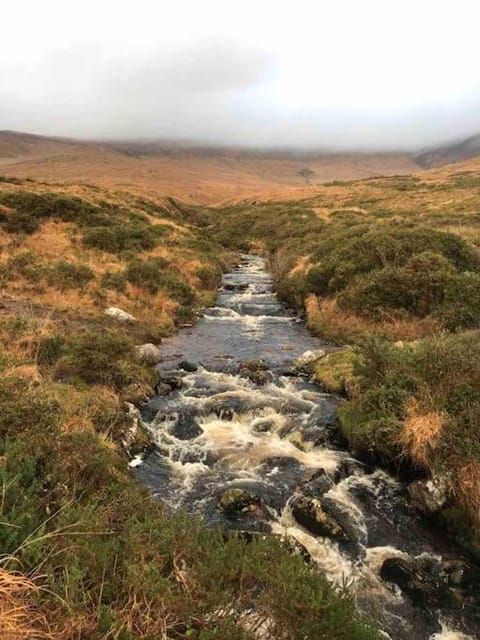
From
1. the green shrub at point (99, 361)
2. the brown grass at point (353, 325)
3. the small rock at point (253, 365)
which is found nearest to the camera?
the green shrub at point (99, 361)

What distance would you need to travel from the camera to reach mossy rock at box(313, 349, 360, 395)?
14.9 metres

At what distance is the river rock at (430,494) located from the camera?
9.61m

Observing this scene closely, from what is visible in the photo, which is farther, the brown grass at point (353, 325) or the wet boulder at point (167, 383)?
the brown grass at point (353, 325)

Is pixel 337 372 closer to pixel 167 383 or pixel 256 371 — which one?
pixel 256 371

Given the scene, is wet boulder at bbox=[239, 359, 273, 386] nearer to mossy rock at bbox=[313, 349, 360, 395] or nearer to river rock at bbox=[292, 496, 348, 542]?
mossy rock at bbox=[313, 349, 360, 395]

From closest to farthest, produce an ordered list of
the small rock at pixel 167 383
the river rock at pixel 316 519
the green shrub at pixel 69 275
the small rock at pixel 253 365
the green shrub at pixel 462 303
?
the river rock at pixel 316 519, the small rock at pixel 167 383, the small rock at pixel 253 365, the green shrub at pixel 462 303, the green shrub at pixel 69 275

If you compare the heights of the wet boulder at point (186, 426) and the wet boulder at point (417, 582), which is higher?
the wet boulder at point (417, 582)

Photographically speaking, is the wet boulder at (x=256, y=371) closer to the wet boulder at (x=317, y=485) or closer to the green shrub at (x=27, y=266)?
the wet boulder at (x=317, y=485)

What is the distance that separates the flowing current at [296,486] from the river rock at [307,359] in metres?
0.30

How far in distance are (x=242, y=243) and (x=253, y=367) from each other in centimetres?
4100

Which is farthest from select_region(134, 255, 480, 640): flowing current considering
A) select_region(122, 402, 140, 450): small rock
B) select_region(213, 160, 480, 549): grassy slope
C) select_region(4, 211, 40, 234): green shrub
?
select_region(4, 211, 40, 234): green shrub

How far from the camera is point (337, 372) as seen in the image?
16.0 metres

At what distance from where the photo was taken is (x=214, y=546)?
6395 mm

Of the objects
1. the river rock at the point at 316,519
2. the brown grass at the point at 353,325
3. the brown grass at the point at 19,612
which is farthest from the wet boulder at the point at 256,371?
the brown grass at the point at 19,612
